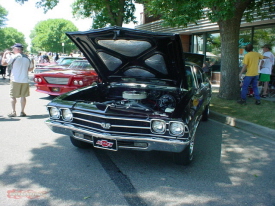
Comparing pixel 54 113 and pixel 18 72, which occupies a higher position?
pixel 18 72

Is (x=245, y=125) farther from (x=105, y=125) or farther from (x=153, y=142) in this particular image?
(x=105, y=125)

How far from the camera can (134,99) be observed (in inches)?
171

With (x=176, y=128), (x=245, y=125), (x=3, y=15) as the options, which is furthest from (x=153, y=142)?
(x=3, y=15)

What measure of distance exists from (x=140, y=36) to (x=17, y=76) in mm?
3937

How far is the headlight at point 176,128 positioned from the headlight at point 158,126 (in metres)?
0.10

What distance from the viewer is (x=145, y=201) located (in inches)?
113

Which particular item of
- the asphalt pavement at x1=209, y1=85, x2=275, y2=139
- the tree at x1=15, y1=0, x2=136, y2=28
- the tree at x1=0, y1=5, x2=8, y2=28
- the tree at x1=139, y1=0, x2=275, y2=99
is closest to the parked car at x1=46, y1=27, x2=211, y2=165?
the asphalt pavement at x1=209, y1=85, x2=275, y2=139

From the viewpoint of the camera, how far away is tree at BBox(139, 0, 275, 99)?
21.8 feet

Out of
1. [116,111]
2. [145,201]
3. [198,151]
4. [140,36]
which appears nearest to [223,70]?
[198,151]

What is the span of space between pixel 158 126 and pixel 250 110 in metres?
4.64

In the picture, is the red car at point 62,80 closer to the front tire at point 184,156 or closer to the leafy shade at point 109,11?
the front tire at point 184,156

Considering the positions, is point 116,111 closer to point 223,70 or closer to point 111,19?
point 223,70

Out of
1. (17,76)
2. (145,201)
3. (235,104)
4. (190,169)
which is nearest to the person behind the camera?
(145,201)

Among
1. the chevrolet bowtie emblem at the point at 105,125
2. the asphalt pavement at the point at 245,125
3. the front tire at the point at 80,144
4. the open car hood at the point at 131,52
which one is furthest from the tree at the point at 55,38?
the chevrolet bowtie emblem at the point at 105,125
